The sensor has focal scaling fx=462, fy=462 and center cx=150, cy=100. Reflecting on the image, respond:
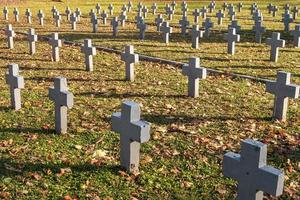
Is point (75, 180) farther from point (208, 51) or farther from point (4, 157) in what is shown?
point (208, 51)

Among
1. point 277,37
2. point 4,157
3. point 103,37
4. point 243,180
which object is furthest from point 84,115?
point 103,37

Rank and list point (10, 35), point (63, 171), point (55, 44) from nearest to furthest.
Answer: point (63, 171) < point (55, 44) < point (10, 35)

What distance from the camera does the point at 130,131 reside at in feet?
18.9

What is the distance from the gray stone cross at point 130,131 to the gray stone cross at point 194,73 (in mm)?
3764

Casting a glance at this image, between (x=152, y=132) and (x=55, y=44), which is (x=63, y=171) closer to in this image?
(x=152, y=132)

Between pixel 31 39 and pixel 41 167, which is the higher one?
pixel 31 39

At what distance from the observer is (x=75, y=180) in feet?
19.2

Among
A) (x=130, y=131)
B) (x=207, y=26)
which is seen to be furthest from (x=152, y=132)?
(x=207, y=26)

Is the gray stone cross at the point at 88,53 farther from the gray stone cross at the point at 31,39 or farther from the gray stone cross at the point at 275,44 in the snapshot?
the gray stone cross at the point at 275,44

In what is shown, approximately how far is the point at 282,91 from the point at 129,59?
4.21 m

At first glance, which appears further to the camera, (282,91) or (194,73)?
(194,73)

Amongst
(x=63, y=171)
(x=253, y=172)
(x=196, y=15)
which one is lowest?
(x=63, y=171)

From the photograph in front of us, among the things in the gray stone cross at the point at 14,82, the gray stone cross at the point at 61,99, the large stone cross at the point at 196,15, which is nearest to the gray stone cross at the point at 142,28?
the large stone cross at the point at 196,15

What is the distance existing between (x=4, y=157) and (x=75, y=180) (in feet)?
4.07
